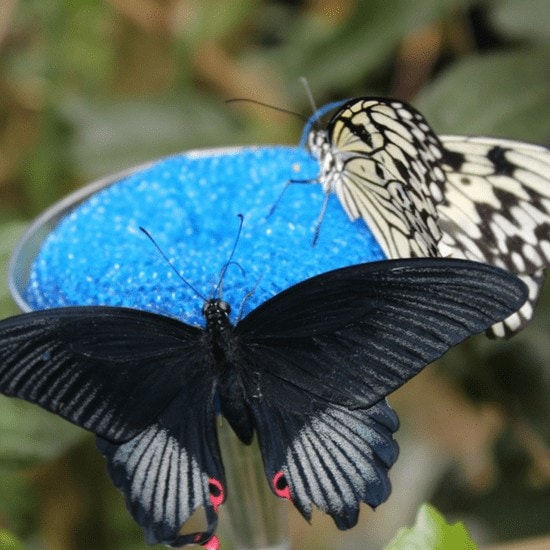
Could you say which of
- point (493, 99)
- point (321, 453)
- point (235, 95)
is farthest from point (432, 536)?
point (235, 95)

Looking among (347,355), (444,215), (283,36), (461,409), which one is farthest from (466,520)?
(283,36)

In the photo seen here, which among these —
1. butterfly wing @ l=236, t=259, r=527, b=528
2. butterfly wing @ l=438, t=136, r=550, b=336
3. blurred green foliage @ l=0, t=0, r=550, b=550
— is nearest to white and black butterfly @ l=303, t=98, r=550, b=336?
butterfly wing @ l=438, t=136, r=550, b=336

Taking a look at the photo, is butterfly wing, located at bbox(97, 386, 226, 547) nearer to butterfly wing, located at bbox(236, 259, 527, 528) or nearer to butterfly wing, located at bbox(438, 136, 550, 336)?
butterfly wing, located at bbox(236, 259, 527, 528)

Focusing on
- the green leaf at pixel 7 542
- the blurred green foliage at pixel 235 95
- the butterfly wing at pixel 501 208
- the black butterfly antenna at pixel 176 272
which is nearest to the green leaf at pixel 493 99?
the blurred green foliage at pixel 235 95

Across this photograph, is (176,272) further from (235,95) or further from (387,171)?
(235,95)

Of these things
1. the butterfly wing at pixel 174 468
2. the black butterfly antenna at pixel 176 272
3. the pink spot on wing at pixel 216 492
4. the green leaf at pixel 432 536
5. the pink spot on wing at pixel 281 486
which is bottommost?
the green leaf at pixel 432 536

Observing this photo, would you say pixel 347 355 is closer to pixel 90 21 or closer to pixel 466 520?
pixel 466 520

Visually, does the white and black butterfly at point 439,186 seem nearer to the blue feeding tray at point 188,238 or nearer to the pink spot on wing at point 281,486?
the blue feeding tray at point 188,238
